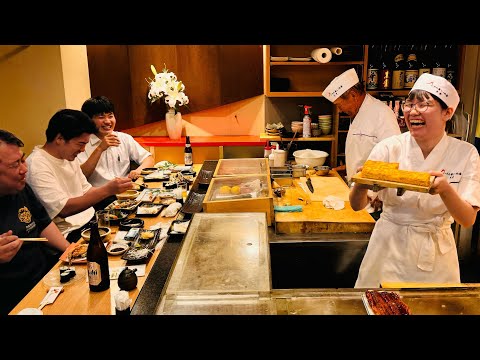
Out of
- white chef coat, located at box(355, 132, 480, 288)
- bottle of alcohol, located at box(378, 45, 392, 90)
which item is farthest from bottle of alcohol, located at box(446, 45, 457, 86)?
white chef coat, located at box(355, 132, 480, 288)

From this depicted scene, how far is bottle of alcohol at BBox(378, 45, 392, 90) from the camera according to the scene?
5.46 meters

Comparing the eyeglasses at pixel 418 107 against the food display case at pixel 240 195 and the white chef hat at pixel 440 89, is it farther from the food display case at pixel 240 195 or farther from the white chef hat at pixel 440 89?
the food display case at pixel 240 195

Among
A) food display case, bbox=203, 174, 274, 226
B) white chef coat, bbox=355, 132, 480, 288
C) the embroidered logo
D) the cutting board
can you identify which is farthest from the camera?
the cutting board

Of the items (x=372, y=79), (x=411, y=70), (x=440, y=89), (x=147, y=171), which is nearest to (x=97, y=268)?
(x=440, y=89)

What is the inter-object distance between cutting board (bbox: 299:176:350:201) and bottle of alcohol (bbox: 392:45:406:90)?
2376 mm

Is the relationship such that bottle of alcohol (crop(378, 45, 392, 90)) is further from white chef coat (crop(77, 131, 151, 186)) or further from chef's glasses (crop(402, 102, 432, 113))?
chef's glasses (crop(402, 102, 432, 113))

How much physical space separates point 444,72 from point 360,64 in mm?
1102

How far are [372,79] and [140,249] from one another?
4249mm

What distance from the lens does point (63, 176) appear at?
11.2ft

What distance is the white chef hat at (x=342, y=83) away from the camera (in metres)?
3.54

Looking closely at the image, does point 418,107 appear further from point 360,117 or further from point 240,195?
point 360,117

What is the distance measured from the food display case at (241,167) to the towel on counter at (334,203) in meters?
0.58

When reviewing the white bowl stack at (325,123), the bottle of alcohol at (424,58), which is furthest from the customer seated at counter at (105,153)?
the bottle of alcohol at (424,58)
